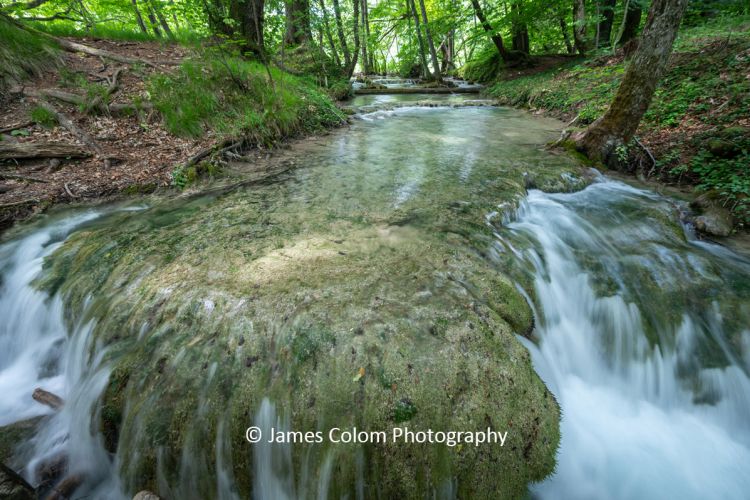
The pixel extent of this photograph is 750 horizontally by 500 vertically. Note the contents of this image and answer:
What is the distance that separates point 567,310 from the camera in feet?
10.4

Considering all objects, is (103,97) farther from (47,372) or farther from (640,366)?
(640,366)

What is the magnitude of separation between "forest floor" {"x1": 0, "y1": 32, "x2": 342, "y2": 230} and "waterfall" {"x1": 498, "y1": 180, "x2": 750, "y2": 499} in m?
5.19

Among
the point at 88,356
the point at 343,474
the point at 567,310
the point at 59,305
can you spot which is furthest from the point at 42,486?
the point at 567,310

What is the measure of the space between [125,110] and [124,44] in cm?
480

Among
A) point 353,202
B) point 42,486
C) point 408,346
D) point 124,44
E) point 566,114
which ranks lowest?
point 42,486

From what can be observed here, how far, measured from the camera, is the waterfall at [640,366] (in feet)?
7.73

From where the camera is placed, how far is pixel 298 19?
9875 millimetres

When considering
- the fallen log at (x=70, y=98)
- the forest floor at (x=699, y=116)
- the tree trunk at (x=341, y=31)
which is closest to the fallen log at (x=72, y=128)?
the fallen log at (x=70, y=98)

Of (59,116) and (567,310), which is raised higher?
(59,116)

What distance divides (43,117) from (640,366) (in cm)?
858

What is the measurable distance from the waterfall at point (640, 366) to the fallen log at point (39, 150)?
20.5 ft

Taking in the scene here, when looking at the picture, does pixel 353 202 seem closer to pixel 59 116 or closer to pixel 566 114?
pixel 59 116

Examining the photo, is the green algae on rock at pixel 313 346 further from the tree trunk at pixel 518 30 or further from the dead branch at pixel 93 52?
the tree trunk at pixel 518 30

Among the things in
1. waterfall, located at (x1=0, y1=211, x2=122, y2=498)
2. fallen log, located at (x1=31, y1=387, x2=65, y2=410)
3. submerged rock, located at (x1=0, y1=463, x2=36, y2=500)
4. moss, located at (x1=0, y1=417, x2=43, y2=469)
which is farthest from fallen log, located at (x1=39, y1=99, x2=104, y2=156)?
submerged rock, located at (x1=0, y1=463, x2=36, y2=500)
